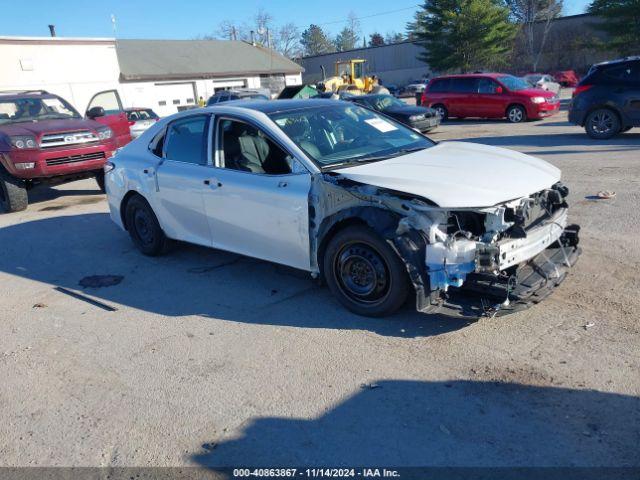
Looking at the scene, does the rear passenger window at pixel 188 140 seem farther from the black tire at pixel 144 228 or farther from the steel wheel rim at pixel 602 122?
the steel wheel rim at pixel 602 122

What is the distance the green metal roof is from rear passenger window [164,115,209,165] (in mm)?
34482

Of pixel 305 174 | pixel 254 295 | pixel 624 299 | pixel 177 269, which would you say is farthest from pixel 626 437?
pixel 177 269

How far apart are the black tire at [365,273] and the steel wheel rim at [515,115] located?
16366mm

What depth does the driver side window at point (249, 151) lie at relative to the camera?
16.3ft

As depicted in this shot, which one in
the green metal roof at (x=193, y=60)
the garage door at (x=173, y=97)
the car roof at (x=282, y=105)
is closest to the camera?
the car roof at (x=282, y=105)

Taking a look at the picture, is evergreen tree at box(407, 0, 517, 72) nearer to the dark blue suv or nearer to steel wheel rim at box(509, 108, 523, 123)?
steel wheel rim at box(509, 108, 523, 123)

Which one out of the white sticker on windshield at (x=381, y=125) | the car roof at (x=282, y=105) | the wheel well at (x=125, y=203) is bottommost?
the wheel well at (x=125, y=203)

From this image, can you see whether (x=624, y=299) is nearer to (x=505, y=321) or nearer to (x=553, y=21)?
(x=505, y=321)

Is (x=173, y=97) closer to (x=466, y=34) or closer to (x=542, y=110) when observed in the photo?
(x=466, y=34)

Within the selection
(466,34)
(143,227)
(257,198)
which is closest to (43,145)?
(143,227)

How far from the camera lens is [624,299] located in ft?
15.0

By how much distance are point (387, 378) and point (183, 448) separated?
1345 mm

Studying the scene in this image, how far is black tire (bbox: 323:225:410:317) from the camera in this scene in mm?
4195

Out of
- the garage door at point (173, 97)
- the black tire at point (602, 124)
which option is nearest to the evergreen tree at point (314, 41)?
the garage door at point (173, 97)
